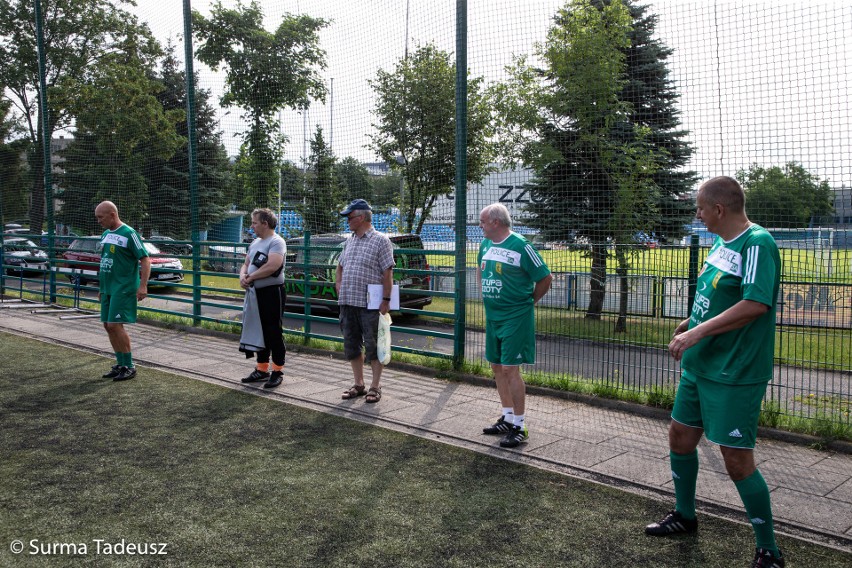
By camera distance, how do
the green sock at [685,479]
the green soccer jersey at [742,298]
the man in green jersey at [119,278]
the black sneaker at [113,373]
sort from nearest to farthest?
the green soccer jersey at [742,298] < the green sock at [685,479] < the man in green jersey at [119,278] < the black sneaker at [113,373]

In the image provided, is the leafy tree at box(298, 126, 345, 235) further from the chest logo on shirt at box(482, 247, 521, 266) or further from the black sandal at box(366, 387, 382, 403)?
the chest logo on shirt at box(482, 247, 521, 266)

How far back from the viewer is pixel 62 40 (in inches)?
882

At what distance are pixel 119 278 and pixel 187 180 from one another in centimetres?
474

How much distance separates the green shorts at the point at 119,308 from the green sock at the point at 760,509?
20.2ft

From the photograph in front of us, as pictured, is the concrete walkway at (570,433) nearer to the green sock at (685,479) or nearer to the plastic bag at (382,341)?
the green sock at (685,479)

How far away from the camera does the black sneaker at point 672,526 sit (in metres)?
3.62

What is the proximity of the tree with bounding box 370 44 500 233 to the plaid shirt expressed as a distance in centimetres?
198

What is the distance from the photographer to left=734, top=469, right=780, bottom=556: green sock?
3176mm

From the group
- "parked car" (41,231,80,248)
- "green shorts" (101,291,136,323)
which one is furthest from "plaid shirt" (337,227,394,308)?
"parked car" (41,231,80,248)

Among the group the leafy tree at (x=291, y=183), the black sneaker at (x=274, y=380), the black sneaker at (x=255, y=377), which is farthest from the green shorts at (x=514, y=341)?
the leafy tree at (x=291, y=183)

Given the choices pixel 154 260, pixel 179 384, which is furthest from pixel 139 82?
pixel 179 384

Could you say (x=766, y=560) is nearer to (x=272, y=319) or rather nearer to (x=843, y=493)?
(x=843, y=493)

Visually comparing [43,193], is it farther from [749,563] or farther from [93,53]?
[749,563]

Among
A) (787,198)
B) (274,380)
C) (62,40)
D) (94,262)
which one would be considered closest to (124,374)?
(274,380)
